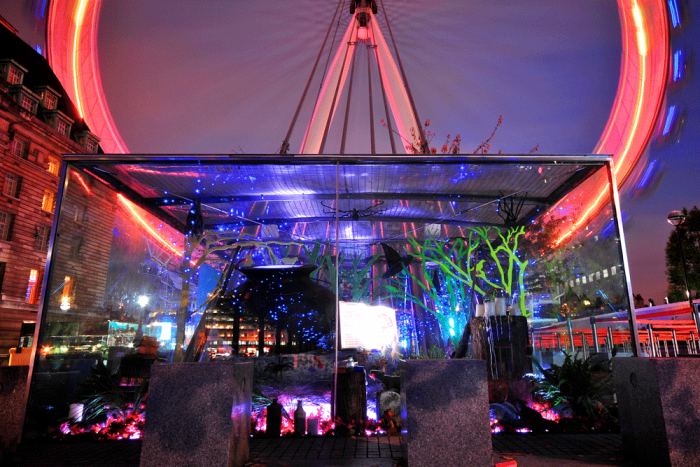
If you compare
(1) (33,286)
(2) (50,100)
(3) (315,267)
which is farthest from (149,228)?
(2) (50,100)

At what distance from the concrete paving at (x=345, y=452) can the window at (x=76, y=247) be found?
9.23 feet

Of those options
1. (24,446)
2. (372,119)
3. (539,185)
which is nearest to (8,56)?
(372,119)

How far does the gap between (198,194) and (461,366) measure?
5.70 meters

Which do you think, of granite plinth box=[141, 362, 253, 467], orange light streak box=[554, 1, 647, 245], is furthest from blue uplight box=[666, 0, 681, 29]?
granite plinth box=[141, 362, 253, 467]

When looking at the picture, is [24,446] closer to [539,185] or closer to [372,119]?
[539,185]

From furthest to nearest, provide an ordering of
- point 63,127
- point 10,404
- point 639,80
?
point 63,127
point 639,80
point 10,404

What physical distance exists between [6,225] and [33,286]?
12.0ft

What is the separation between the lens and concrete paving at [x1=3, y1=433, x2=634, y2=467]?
418 centimetres

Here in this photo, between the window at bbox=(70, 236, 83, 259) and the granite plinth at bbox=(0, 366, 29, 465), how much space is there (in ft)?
8.34

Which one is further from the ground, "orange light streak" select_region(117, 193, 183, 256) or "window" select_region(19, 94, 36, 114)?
"window" select_region(19, 94, 36, 114)

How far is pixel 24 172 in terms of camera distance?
73.1 feet

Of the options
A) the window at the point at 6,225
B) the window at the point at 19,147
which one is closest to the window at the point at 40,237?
the window at the point at 6,225

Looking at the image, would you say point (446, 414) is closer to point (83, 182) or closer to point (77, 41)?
point (83, 182)

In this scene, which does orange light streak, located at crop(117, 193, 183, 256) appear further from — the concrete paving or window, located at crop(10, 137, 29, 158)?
window, located at crop(10, 137, 29, 158)
